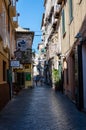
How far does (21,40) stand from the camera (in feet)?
152

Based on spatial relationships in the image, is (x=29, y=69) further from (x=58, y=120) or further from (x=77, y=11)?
(x=58, y=120)

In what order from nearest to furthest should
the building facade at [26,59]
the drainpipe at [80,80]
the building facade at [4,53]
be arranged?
the drainpipe at [80,80], the building facade at [4,53], the building facade at [26,59]

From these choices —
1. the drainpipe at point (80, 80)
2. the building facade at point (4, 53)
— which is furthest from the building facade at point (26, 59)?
the drainpipe at point (80, 80)

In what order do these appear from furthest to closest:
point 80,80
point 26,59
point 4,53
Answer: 1. point 26,59
2. point 4,53
3. point 80,80

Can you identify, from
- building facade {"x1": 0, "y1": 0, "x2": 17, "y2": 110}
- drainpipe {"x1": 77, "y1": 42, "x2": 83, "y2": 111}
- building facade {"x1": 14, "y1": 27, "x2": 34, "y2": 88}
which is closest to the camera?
drainpipe {"x1": 77, "y1": 42, "x2": 83, "y2": 111}

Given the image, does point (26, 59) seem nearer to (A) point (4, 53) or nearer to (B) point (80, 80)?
(A) point (4, 53)

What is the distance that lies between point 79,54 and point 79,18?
1787 mm

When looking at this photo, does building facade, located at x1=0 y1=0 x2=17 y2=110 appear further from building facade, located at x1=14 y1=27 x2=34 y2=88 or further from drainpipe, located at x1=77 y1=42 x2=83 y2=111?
building facade, located at x1=14 y1=27 x2=34 y2=88

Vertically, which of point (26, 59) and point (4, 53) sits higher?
point (26, 59)

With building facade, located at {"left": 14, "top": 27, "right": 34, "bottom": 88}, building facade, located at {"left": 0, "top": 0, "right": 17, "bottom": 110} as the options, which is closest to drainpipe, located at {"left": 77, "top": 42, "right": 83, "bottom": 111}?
building facade, located at {"left": 0, "top": 0, "right": 17, "bottom": 110}

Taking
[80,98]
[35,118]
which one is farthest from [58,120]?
[80,98]

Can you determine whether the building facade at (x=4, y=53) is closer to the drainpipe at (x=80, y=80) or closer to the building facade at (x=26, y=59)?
the drainpipe at (x=80, y=80)

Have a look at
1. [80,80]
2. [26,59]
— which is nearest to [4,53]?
[80,80]

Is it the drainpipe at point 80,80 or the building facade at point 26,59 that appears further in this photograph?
the building facade at point 26,59
